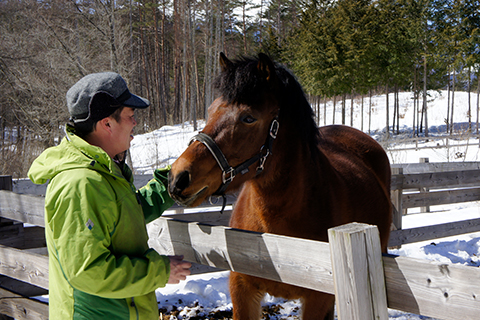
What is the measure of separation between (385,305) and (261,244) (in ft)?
1.85

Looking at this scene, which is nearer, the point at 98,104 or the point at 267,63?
the point at 98,104

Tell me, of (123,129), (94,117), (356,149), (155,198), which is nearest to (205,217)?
(356,149)

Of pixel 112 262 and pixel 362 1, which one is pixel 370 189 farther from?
pixel 362 1

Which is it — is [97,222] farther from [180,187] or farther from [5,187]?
[5,187]

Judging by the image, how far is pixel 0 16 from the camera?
14.1 m

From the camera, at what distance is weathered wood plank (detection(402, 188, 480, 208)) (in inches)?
250

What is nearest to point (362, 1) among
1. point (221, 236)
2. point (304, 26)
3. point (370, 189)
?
point (304, 26)

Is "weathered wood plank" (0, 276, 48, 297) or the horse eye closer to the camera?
the horse eye

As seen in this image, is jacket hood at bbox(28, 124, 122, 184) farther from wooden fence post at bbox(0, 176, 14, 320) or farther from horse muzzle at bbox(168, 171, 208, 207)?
wooden fence post at bbox(0, 176, 14, 320)

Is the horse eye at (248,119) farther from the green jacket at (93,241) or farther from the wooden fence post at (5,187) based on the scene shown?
the wooden fence post at (5,187)

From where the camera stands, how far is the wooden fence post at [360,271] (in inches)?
46.7

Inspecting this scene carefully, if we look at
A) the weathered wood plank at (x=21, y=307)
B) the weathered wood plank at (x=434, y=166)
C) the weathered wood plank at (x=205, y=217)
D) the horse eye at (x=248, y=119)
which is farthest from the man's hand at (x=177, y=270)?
the weathered wood plank at (x=434, y=166)

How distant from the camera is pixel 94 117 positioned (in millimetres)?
1485

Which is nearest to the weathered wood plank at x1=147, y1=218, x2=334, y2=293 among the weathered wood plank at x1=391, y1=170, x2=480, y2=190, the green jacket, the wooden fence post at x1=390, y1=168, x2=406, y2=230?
the green jacket
